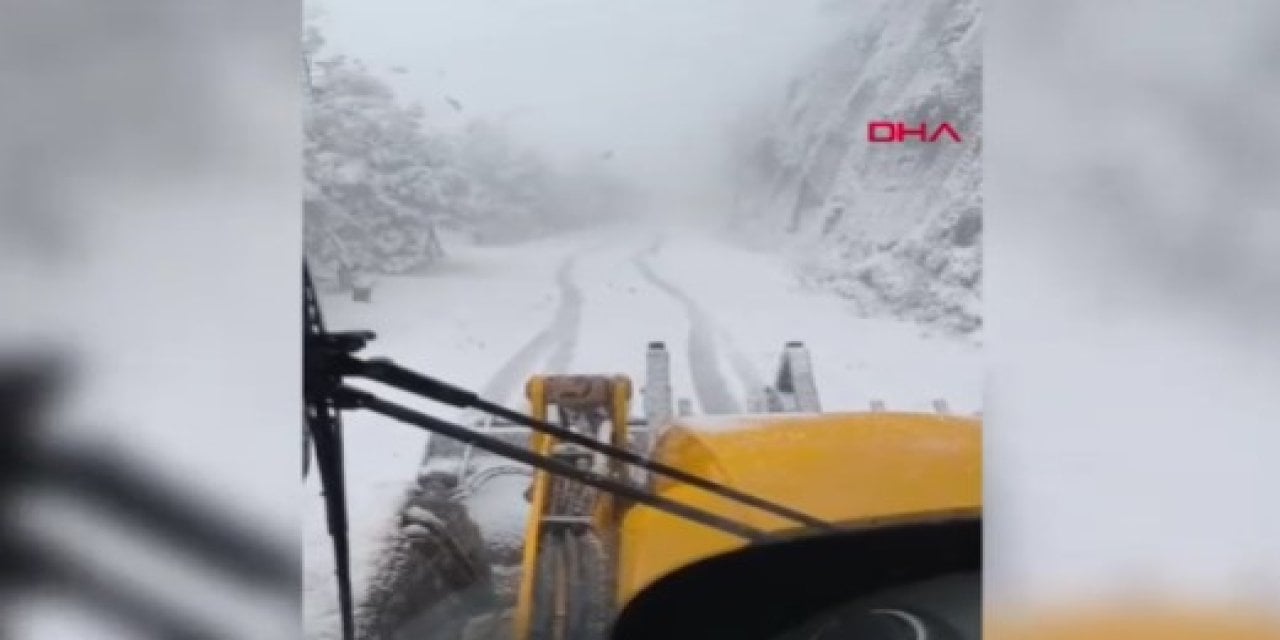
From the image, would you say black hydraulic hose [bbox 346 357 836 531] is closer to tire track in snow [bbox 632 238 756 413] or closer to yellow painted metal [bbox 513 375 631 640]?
yellow painted metal [bbox 513 375 631 640]

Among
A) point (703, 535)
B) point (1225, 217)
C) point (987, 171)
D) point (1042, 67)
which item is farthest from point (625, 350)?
point (1225, 217)

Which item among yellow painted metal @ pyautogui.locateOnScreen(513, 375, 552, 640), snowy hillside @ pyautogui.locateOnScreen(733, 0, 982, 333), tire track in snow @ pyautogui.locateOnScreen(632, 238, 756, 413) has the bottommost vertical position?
yellow painted metal @ pyautogui.locateOnScreen(513, 375, 552, 640)

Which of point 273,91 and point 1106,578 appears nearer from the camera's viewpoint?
point 273,91

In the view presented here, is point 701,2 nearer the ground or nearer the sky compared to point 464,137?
nearer the sky

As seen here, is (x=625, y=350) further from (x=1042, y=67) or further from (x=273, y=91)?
(x=1042, y=67)

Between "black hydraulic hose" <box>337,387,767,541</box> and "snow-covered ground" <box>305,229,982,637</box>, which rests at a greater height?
"snow-covered ground" <box>305,229,982,637</box>

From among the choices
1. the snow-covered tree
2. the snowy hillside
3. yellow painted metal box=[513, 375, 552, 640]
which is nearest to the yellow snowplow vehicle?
yellow painted metal box=[513, 375, 552, 640]

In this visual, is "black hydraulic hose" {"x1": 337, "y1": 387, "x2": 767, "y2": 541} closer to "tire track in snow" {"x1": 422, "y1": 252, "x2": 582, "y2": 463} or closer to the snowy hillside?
"tire track in snow" {"x1": 422, "y1": 252, "x2": 582, "y2": 463}
